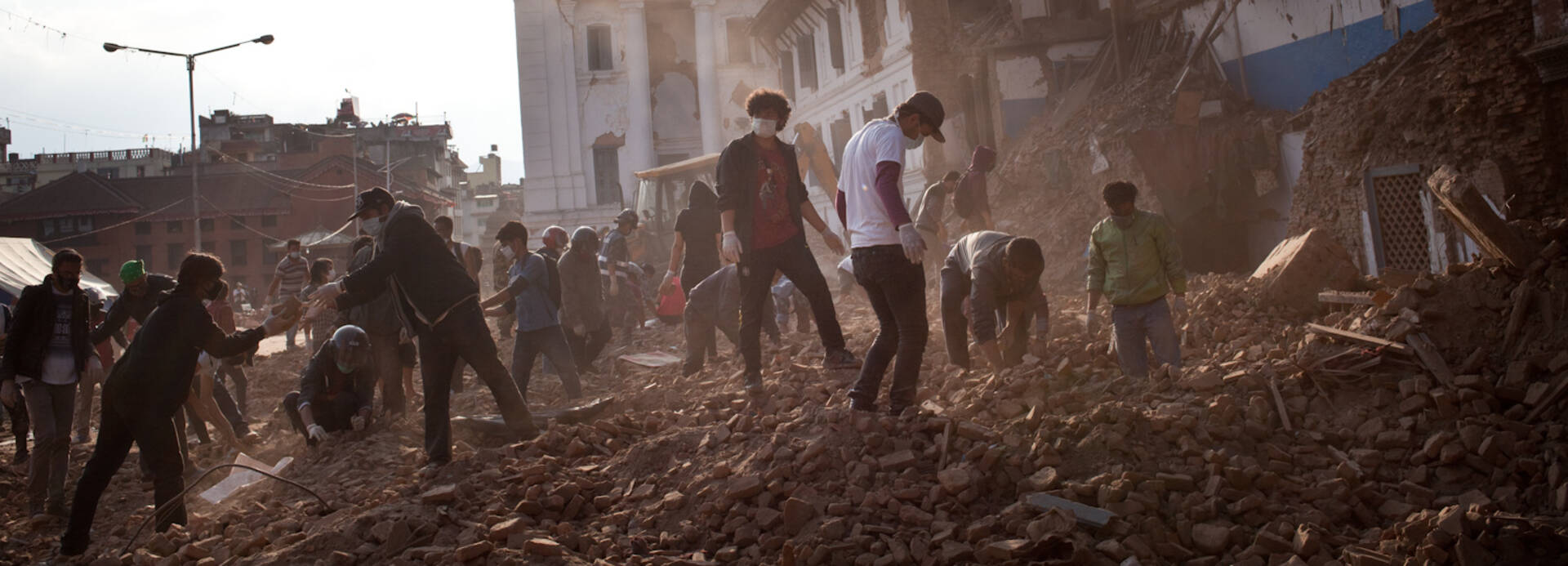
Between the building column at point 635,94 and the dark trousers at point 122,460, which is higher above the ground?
the building column at point 635,94

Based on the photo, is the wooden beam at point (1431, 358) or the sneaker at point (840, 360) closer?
the wooden beam at point (1431, 358)

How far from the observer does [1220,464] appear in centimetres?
421

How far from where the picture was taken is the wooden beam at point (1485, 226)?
5.88 m

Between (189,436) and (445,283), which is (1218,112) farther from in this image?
(189,436)

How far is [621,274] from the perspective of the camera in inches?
480

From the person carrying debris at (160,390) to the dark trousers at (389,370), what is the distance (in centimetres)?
231

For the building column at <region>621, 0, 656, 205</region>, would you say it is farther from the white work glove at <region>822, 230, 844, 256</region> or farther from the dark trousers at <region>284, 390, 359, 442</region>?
the white work glove at <region>822, 230, 844, 256</region>

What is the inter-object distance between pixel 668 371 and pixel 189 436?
4.63 m

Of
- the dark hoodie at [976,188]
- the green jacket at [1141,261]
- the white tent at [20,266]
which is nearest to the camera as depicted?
the green jacket at [1141,261]

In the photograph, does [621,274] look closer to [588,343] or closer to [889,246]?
[588,343]

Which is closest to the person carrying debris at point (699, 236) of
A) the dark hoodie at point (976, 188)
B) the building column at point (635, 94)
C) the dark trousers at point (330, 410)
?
the dark hoodie at point (976, 188)

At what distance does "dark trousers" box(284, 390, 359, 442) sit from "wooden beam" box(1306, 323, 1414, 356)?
655cm

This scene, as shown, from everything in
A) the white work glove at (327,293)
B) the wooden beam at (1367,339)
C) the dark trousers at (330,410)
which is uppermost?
the white work glove at (327,293)

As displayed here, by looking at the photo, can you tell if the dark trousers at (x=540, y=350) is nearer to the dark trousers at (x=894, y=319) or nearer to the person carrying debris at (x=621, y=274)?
the person carrying debris at (x=621, y=274)
